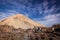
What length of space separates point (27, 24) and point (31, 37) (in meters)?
20.5

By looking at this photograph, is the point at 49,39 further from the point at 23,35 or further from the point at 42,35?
the point at 23,35

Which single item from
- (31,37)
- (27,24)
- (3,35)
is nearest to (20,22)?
(27,24)

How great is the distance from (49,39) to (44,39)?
439 millimetres

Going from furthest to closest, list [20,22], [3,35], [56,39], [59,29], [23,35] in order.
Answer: [20,22] → [3,35] → [23,35] → [59,29] → [56,39]

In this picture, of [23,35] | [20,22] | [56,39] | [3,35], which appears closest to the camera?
[56,39]

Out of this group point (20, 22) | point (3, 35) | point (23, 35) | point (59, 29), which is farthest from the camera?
point (20, 22)

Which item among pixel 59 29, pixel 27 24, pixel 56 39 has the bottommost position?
pixel 56 39

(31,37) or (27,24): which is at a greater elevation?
(27,24)

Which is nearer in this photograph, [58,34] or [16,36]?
[58,34]

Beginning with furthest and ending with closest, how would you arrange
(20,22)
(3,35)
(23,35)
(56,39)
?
(20,22) < (3,35) < (23,35) < (56,39)

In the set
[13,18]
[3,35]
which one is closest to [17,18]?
[13,18]

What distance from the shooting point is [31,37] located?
902 cm

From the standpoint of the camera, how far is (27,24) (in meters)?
29.5

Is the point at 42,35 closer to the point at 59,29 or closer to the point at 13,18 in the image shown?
the point at 59,29
